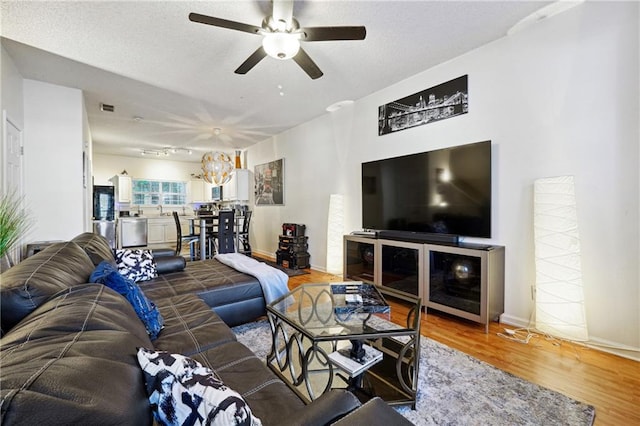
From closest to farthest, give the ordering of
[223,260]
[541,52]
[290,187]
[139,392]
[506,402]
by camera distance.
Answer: [139,392] < [506,402] < [541,52] < [223,260] < [290,187]

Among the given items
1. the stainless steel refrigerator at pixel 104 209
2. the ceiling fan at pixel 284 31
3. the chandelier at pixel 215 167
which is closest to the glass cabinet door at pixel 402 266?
the ceiling fan at pixel 284 31

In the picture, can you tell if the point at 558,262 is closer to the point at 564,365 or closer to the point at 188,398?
the point at 564,365

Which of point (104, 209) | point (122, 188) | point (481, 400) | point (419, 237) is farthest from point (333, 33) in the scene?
point (122, 188)

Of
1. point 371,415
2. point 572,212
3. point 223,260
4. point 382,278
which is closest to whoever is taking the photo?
point 371,415

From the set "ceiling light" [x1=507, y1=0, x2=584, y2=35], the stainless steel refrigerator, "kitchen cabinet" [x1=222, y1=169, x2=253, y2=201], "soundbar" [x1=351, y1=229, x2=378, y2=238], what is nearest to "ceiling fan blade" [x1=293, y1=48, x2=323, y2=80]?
"ceiling light" [x1=507, y1=0, x2=584, y2=35]

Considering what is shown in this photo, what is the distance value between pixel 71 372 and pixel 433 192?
319 cm

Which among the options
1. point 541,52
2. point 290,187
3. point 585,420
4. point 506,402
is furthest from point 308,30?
point 290,187

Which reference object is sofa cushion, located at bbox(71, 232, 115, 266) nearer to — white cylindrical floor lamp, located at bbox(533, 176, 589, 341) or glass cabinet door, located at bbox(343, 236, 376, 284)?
glass cabinet door, located at bbox(343, 236, 376, 284)

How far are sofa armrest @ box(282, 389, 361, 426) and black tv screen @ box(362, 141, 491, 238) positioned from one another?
2449 mm

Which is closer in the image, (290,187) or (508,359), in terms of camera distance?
(508,359)

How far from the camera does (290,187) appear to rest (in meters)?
5.89

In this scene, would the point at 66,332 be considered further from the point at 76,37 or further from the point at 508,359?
the point at 76,37

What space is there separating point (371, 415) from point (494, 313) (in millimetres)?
2387

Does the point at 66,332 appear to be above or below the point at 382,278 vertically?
above
